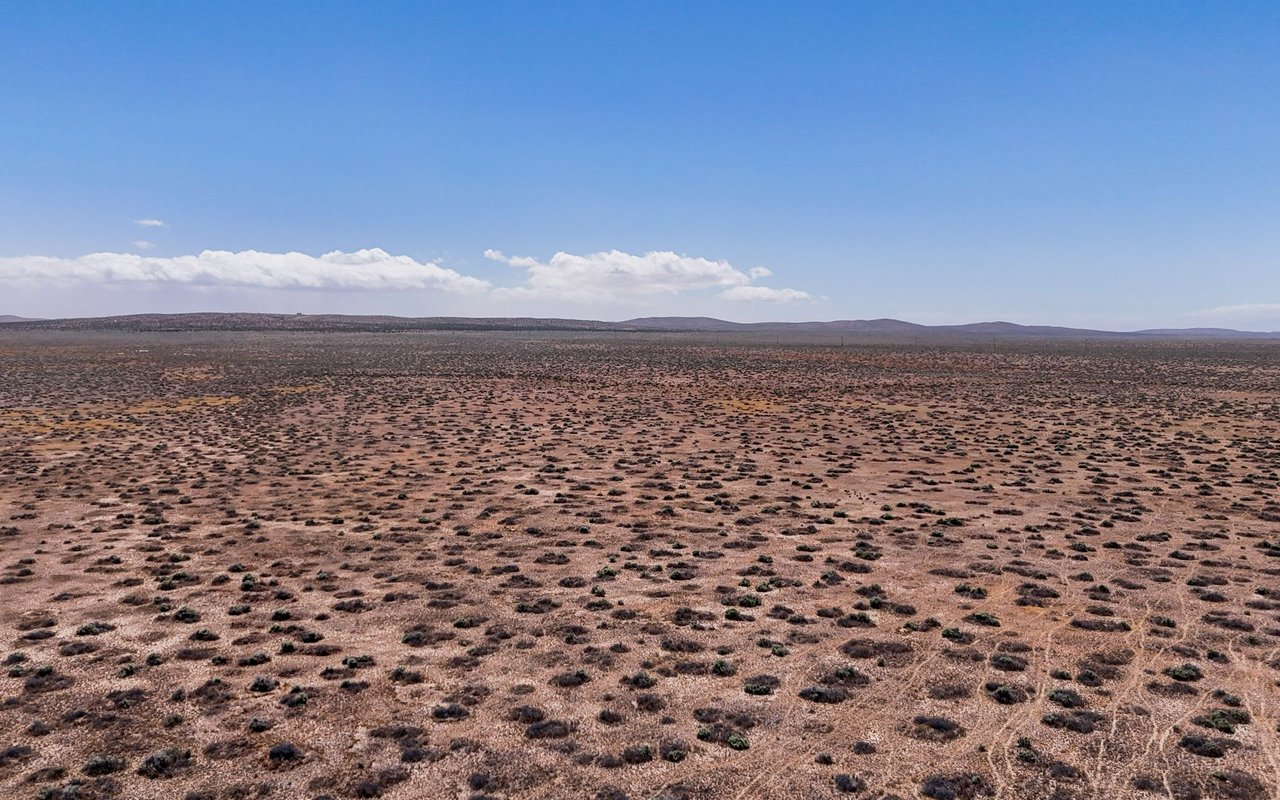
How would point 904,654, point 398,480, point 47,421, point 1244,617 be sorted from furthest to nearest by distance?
1. point 47,421
2. point 398,480
3. point 1244,617
4. point 904,654

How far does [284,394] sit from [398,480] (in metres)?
34.5

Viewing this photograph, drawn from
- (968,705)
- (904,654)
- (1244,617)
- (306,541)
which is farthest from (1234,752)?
(306,541)

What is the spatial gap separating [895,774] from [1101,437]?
3654 cm

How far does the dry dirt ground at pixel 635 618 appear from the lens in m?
10.6

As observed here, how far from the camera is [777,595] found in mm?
17297

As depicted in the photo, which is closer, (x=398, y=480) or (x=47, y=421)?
(x=398, y=480)

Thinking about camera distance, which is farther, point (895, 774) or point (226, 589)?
point (226, 589)

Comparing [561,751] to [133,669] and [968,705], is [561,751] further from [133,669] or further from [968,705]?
[133,669]

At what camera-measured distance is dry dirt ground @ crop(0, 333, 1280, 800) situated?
Result: 34.8ft

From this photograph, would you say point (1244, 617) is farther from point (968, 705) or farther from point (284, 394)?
point (284, 394)

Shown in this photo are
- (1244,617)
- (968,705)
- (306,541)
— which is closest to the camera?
(968,705)

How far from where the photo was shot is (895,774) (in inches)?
408

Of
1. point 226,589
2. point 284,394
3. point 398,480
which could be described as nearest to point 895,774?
point 226,589

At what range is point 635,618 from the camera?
627 inches
